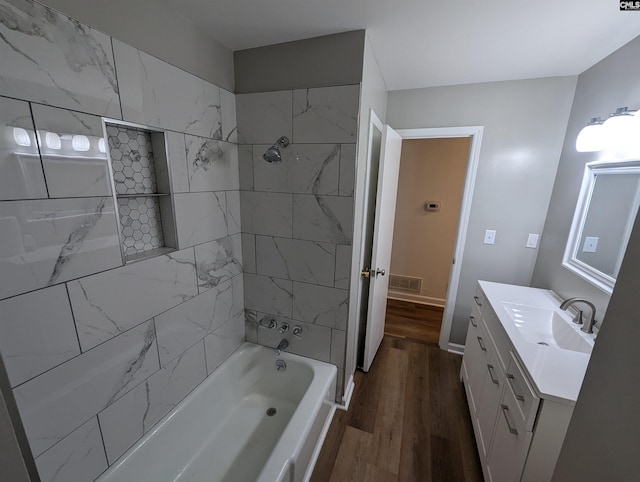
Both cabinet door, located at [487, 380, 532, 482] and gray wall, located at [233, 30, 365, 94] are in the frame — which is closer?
cabinet door, located at [487, 380, 532, 482]

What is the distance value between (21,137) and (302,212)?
3.84 feet

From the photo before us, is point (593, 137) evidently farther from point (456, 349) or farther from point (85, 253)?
point (85, 253)

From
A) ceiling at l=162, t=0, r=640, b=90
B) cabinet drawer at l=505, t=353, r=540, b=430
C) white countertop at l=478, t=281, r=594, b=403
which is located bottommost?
cabinet drawer at l=505, t=353, r=540, b=430

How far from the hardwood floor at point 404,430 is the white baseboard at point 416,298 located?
3.63ft

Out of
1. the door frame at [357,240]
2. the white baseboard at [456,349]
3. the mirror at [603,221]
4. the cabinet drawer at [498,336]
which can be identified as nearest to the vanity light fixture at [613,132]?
the mirror at [603,221]

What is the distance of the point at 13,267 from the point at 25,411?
48 centimetres

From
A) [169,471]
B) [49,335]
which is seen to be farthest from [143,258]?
[169,471]

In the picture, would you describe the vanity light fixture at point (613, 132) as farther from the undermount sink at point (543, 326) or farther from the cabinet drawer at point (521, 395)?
the cabinet drawer at point (521, 395)

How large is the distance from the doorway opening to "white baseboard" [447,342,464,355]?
33cm

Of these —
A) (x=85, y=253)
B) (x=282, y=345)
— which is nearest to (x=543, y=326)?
(x=282, y=345)

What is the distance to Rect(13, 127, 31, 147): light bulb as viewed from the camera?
2.52ft

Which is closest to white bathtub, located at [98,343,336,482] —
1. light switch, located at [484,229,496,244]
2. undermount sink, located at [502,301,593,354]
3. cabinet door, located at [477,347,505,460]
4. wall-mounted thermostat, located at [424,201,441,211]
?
cabinet door, located at [477,347,505,460]

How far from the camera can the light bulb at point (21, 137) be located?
767 mm

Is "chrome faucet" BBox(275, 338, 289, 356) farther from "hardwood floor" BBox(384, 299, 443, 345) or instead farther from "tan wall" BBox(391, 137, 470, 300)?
"tan wall" BBox(391, 137, 470, 300)
